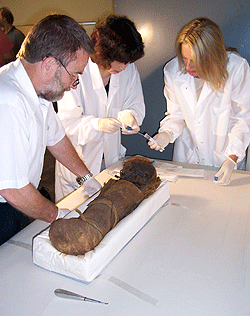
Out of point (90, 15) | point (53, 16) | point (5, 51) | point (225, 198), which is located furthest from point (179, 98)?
point (5, 51)

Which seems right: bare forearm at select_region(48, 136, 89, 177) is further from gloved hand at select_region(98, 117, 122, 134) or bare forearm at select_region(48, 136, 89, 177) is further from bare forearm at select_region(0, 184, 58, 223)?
bare forearm at select_region(0, 184, 58, 223)

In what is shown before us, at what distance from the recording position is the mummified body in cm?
99

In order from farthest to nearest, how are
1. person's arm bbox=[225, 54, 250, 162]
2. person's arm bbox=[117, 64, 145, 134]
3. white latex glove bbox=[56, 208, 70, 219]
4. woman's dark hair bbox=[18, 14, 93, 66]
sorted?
1. person's arm bbox=[117, 64, 145, 134]
2. person's arm bbox=[225, 54, 250, 162]
3. white latex glove bbox=[56, 208, 70, 219]
4. woman's dark hair bbox=[18, 14, 93, 66]

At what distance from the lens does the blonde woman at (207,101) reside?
1.74 meters

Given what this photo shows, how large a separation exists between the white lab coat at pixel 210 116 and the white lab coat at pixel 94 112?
30cm

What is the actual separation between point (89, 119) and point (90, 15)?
2064 millimetres

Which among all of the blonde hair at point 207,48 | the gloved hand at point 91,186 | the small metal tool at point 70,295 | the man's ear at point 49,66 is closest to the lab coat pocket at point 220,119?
the blonde hair at point 207,48

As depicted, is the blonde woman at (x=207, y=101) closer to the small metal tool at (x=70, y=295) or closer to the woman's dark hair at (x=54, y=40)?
the woman's dark hair at (x=54, y=40)

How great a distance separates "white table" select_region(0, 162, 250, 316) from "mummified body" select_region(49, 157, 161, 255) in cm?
12

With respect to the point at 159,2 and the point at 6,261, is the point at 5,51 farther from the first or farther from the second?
the point at 6,261

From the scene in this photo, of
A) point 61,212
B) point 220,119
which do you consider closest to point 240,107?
point 220,119

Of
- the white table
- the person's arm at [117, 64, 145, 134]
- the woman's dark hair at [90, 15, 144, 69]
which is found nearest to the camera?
the white table

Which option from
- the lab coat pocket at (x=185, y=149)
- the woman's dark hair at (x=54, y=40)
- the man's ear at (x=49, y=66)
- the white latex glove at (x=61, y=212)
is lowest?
the lab coat pocket at (x=185, y=149)

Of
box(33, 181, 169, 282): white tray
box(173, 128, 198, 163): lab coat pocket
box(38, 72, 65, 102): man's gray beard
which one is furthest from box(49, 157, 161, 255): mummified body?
box(173, 128, 198, 163): lab coat pocket
